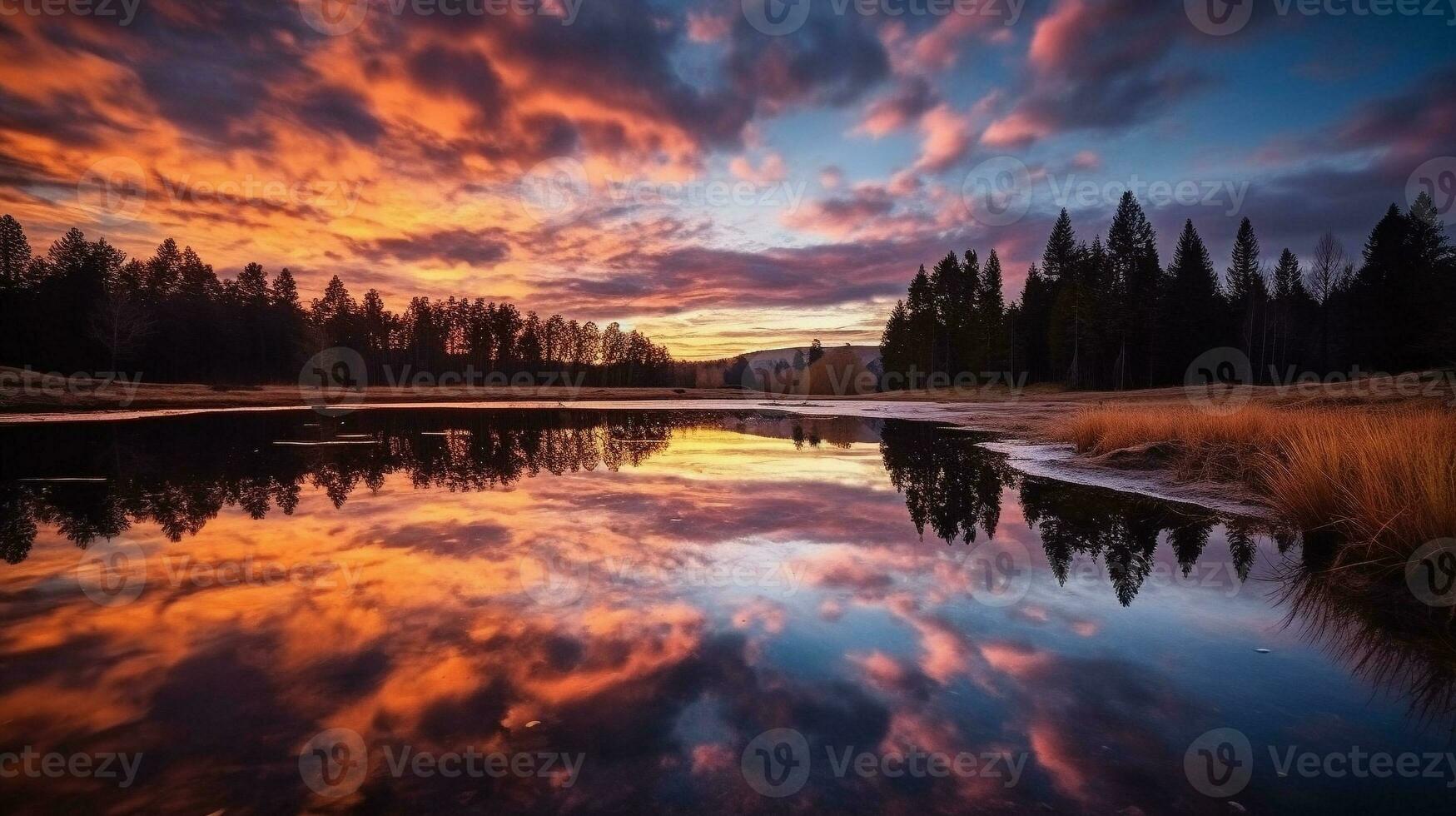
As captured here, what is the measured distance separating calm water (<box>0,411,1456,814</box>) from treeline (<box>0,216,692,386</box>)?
69.9 m

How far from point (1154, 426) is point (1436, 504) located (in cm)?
909

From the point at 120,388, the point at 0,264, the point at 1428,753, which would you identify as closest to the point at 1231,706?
the point at 1428,753

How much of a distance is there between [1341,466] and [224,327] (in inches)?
3839

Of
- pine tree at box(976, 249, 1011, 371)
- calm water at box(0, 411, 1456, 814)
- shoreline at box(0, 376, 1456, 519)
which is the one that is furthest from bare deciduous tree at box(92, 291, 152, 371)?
pine tree at box(976, 249, 1011, 371)

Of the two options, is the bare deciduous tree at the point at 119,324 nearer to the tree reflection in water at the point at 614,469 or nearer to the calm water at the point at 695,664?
the tree reflection in water at the point at 614,469

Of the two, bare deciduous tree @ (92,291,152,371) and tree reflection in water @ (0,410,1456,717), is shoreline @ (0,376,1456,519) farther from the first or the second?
bare deciduous tree @ (92,291,152,371)

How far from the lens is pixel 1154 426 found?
45.0 feet

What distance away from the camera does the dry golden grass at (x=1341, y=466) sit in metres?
5.64

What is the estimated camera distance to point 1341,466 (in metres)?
7.57

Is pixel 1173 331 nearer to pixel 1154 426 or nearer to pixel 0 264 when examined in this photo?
pixel 1154 426

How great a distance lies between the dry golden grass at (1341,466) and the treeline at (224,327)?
256ft

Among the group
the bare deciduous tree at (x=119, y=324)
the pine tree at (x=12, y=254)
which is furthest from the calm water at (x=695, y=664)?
the pine tree at (x=12, y=254)

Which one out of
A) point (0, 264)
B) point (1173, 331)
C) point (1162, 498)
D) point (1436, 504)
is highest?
point (0, 264)

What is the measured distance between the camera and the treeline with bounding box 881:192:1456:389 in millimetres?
47438
